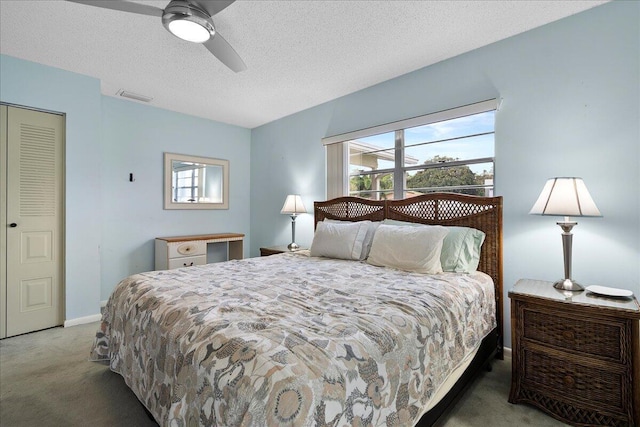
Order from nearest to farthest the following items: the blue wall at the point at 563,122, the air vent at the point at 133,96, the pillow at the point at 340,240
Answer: the blue wall at the point at 563,122 → the pillow at the point at 340,240 → the air vent at the point at 133,96

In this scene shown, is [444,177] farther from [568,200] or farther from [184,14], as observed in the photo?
[184,14]

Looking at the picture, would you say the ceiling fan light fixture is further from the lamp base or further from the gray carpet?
the lamp base

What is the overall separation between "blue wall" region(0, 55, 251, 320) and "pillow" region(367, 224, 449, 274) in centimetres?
298

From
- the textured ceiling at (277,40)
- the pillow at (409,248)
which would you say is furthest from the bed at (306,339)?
the textured ceiling at (277,40)

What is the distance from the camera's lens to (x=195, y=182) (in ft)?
14.9

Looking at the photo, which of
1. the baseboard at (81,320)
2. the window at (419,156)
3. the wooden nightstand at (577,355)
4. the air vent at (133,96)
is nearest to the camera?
the wooden nightstand at (577,355)

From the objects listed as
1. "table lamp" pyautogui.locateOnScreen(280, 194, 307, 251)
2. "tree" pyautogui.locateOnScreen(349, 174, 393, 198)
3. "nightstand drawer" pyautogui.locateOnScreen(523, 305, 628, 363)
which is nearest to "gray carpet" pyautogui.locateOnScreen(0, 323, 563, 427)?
"nightstand drawer" pyautogui.locateOnScreen(523, 305, 628, 363)

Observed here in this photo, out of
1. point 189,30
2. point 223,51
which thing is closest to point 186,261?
point 223,51

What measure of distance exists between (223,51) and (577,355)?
9.62ft

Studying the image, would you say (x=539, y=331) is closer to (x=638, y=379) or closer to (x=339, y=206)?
(x=638, y=379)

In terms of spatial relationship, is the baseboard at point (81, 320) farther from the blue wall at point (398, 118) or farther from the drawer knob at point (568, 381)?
the drawer knob at point (568, 381)

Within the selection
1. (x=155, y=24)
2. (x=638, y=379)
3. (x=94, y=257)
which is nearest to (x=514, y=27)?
(x=638, y=379)

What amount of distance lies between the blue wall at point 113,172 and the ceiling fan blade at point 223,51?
190 centimetres

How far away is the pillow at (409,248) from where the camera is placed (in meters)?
2.28
